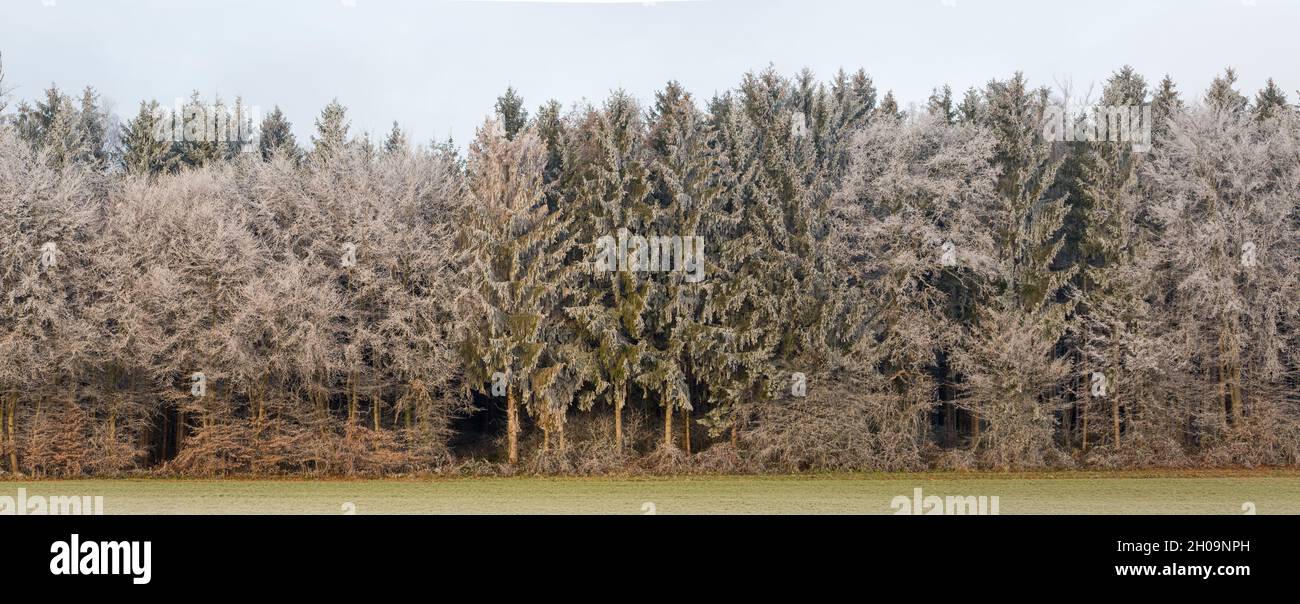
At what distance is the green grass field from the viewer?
82.4 feet

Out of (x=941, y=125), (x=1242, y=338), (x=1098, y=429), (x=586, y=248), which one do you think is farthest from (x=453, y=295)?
(x=1242, y=338)

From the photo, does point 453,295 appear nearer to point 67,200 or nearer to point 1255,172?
point 67,200

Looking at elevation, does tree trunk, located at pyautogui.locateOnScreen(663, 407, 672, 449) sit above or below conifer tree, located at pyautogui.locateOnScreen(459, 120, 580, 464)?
below

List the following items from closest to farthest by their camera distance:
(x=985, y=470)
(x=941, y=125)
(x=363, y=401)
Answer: (x=985, y=470)
(x=941, y=125)
(x=363, y=401)

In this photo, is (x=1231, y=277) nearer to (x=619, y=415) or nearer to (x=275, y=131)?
(x=619, y=415)

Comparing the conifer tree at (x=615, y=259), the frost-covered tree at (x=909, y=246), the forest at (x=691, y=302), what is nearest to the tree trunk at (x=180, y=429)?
the forest at (x=691, y=302)

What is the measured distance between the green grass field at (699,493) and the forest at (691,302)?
2.40 meters

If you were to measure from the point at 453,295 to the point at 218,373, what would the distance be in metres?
7.36

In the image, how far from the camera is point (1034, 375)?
35.8m

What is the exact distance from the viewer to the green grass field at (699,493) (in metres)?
25.1

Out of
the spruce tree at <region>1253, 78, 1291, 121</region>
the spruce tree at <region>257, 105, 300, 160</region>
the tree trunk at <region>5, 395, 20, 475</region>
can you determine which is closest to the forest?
the tree trunk at <region>5, 395, 20, 475</region>

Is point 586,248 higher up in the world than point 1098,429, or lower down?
higher up

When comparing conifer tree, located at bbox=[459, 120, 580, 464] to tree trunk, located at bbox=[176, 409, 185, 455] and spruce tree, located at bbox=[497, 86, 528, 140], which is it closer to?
spruce tree, located at bbox=[497, 86, 528, 140]

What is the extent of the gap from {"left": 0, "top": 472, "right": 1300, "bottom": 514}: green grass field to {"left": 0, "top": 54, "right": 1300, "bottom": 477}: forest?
94.4 inches
